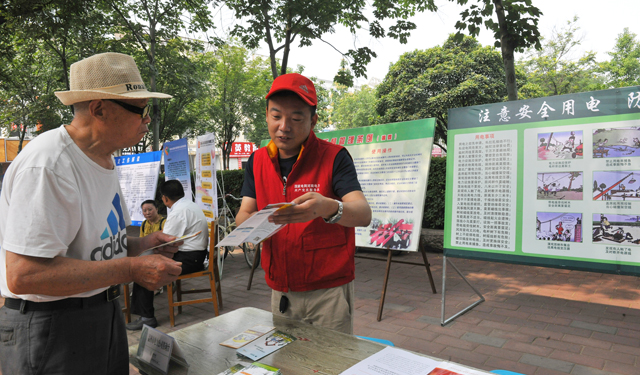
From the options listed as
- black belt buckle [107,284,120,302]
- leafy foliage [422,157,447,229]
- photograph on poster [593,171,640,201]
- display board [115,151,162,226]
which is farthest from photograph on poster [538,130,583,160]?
display board [115,151,162,226]

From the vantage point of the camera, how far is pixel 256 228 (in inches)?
51.6

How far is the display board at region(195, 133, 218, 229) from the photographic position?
17.0 ft

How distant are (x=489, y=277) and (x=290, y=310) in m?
4.67

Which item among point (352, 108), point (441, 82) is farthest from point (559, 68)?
point (352, 108)

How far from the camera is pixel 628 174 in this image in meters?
2.79

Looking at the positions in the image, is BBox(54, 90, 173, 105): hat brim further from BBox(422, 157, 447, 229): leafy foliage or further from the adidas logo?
BBox(422, 157, 447, 229): leafy foliage

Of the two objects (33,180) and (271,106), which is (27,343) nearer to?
(33,180)

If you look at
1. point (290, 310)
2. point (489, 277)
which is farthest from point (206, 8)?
point (290, 310)

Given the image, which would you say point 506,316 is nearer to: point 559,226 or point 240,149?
point 559,226

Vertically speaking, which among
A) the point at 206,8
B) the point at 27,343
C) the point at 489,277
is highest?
the point at 206,8

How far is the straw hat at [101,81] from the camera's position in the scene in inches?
47.3

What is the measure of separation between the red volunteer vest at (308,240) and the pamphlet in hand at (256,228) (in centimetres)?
22

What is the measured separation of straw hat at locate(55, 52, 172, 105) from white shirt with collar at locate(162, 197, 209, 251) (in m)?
3.01

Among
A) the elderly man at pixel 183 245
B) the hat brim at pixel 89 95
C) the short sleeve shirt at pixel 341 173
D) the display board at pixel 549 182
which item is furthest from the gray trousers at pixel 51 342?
the display board at pixel 549 182
